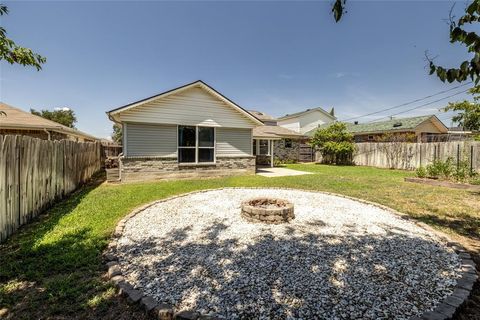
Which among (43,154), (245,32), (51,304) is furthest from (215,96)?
(51,304)

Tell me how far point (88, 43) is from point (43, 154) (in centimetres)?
676

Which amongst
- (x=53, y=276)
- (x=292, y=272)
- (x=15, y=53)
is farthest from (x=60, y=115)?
(x=292, y=272)

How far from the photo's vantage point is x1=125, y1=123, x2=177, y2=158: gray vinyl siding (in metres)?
10.6

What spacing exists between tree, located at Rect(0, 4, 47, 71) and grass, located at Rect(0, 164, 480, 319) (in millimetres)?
3154

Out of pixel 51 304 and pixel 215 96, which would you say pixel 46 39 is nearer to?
pixel 215 96

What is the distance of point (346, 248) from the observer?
12.5 ft

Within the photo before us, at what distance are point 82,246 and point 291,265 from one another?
3492 mm

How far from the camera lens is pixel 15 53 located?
3.81 metres

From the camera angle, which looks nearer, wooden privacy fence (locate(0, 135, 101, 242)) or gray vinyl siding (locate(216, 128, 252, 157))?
wooden privacy fence (locate(0, 135, 101, 242))

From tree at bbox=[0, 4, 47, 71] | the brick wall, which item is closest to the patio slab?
the brick wall

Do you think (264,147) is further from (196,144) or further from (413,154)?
(413,154)

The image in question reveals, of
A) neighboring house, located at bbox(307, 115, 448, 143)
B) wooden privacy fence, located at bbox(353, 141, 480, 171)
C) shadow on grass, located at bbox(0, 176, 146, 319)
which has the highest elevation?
neighboring house, located at bbox(307, 115, 448, 143)

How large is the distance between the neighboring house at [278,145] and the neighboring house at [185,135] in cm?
613

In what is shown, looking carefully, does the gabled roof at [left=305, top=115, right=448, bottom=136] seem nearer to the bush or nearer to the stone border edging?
the bush
